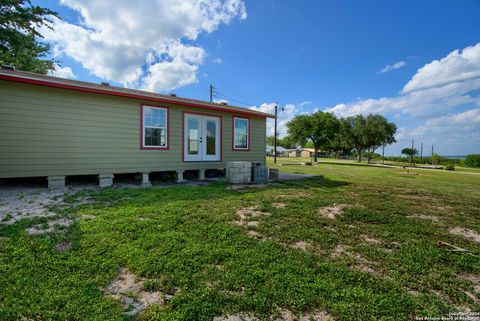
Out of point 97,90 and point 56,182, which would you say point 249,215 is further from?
point 97,90

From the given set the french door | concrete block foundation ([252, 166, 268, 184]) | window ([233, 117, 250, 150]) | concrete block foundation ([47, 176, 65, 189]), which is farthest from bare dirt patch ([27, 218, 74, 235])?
window ([233, 117, 250, 150])

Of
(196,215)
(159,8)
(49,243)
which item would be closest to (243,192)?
(196,215)

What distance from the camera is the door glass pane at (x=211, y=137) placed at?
903cm

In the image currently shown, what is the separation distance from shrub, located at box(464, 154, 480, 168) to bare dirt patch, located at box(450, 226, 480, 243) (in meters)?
35.4

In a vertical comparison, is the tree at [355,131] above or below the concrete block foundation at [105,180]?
above

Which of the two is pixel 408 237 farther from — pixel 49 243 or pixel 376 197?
pixel 49 243

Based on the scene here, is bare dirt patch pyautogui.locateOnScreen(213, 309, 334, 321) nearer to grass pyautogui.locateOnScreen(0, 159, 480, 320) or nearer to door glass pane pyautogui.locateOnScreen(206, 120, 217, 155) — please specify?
grass pyautogui.locateOnScreen(0, 159, 480, 320)

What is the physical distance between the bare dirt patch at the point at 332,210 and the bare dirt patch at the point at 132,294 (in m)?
3.36

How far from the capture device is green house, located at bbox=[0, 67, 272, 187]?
221 inches

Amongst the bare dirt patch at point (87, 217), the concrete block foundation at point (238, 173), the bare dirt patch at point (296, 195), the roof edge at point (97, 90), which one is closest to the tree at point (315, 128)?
the roof edge at point (97, 90)

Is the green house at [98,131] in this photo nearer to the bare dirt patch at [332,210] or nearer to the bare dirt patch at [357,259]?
the bare dirt patch at [332,210]

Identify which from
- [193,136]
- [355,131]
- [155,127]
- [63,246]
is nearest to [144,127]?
[155,127]

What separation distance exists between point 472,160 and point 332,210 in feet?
122

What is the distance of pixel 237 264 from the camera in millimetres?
Answer: 2471
